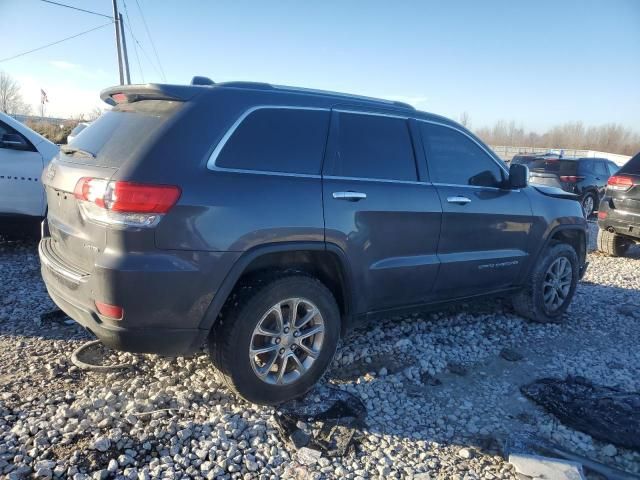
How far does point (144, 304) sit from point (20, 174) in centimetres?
423

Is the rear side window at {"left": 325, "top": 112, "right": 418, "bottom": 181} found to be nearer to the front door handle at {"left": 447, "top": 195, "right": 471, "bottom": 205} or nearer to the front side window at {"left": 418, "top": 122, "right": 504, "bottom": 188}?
the front side window at {"left": 418, "top": 122, "right": 504, "bottom": 188}

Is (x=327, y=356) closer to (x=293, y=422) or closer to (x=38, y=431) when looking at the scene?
(x=293, y=422)

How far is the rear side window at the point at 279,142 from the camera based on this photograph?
2.89 m

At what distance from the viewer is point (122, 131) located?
2.96 m

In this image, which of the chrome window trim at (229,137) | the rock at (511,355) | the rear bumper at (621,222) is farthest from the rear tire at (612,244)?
the chrome window trim at (229,137)

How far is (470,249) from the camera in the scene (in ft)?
13.4

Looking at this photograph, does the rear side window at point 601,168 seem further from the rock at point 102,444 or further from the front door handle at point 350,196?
the rock at point 102,444

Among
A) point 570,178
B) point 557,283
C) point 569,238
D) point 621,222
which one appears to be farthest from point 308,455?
point 570,178

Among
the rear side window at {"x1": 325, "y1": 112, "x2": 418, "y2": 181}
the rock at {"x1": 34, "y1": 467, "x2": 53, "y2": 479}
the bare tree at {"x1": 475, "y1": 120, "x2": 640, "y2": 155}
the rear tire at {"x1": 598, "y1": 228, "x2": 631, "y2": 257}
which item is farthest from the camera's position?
the bare tree at {"x1": 475, "y1": 120, "x2": 640, "y2": 155}

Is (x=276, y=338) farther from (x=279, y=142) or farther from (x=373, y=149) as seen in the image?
(x=373, y=149)

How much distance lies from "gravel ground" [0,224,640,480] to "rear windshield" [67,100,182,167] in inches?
56.6

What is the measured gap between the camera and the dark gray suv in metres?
2.60

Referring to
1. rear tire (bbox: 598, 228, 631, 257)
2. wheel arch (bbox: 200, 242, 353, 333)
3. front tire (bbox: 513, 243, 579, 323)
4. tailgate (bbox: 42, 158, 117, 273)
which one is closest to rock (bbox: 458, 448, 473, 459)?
wheel arch (bbox: 200, 242, 353, 333)

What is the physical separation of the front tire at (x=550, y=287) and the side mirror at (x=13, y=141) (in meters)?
5.67
